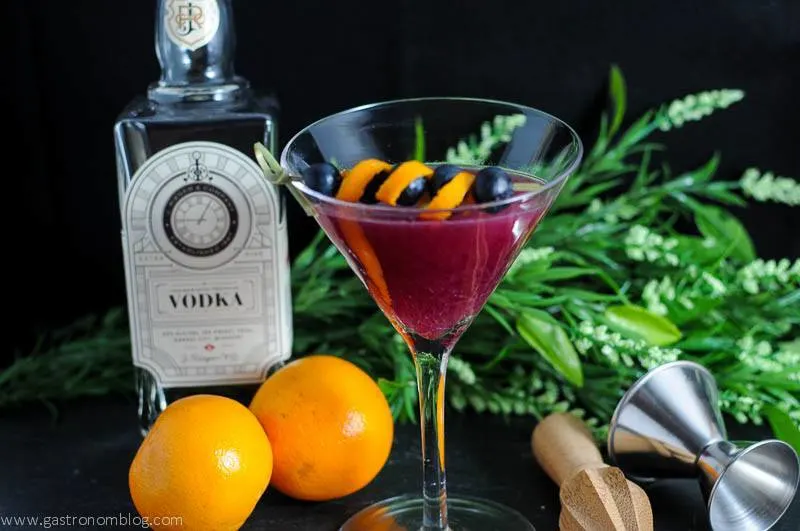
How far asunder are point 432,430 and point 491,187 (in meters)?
0.28

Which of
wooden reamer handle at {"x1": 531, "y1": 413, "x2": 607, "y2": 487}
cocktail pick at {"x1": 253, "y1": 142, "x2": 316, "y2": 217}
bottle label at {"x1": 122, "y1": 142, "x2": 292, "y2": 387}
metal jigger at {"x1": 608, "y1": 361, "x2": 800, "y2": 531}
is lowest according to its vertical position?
wooden reamer handle at {"x1": 531, "y1": 413, "x2": 607, "y2": 487}

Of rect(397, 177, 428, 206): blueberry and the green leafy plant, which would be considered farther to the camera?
the green leafy plant

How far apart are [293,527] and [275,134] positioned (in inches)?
16.3

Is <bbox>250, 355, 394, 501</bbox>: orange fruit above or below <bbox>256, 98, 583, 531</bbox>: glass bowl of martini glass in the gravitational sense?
below

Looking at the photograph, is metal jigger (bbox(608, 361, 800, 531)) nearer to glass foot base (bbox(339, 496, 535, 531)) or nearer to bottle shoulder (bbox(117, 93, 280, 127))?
glass foot base (bbox(339, 496, 535, 531))

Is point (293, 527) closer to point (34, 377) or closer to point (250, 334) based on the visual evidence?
point (250, 334)

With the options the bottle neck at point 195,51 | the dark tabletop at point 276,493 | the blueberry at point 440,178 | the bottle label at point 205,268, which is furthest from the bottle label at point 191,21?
the dark tabletop at point 276,493

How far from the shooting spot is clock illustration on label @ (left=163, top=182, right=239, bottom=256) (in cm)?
114

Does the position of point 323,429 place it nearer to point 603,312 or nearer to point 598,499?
point 598,499

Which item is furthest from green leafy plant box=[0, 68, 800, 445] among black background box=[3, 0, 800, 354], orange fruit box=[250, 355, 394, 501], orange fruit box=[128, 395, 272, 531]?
orange fruit box=[128, 395, 272, 531]

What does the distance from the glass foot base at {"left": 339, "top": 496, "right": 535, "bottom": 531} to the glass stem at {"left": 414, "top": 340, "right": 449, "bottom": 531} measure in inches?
1.0

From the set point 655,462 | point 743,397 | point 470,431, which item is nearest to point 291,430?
point 470,431

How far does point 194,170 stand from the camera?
1137mm

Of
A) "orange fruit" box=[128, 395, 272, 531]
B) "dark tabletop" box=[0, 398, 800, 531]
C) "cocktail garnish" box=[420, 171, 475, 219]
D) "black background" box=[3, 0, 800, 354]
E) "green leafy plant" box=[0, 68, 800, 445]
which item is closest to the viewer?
"cocktail garnish" box=[420, 171, 475, 219]
